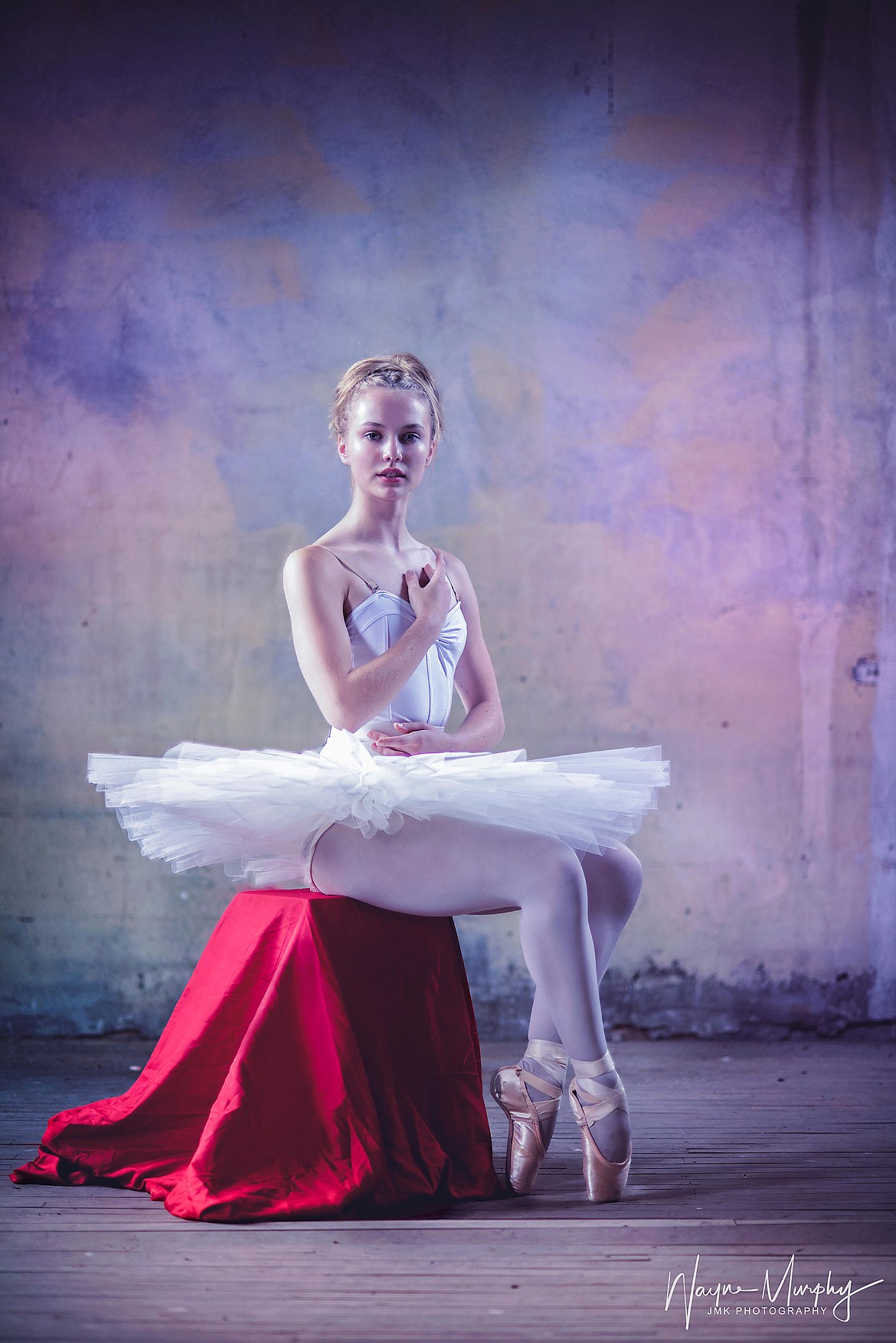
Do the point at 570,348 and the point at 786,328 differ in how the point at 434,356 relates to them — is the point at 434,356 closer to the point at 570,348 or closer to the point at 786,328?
the point at 570,348

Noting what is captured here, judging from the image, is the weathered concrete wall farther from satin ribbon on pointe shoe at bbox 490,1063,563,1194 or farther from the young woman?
satin ribbon on pointe shoe at bbox 490,1063,563,1194

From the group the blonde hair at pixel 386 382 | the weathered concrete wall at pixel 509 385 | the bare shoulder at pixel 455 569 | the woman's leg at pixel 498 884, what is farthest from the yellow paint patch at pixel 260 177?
the woman's leg at pixel 498 884

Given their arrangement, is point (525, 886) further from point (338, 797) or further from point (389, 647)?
point (389, 647)

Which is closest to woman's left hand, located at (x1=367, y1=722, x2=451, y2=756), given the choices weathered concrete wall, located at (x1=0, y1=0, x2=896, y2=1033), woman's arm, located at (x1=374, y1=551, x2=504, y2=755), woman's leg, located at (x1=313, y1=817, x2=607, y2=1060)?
woman's arm, located at (x1=374, y1=551, x2=504, y2=755)

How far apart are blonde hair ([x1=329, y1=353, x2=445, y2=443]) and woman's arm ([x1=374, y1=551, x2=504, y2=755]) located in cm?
A: 33

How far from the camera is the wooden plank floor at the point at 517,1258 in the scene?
149 cm

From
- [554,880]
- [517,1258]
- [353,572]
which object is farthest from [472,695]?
[517,1258]

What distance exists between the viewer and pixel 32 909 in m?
3.41

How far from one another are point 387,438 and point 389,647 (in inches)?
16.3

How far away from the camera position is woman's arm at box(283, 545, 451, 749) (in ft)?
6.78

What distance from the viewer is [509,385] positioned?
3471 millimetres

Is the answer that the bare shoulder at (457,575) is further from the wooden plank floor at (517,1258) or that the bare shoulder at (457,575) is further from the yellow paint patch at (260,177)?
the yellow paint patch at (260,177)

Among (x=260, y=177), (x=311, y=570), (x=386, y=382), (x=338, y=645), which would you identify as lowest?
(x=338, y=645)

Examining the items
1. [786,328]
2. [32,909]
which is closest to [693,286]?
[786,328]
